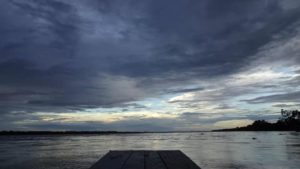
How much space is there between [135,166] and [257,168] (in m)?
14.4

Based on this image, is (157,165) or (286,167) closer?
(157,165)

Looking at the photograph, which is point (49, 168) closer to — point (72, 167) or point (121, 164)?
point (72, 167)

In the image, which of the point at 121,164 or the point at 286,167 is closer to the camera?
the point at 121,164

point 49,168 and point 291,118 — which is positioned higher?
point 291,118

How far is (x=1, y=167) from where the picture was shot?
24125 millimetres

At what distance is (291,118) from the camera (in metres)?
167

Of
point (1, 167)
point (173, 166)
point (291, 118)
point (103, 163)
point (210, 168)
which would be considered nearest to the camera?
point (173, 166)

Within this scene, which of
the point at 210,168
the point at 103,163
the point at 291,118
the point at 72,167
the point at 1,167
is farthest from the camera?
the point at 291,118

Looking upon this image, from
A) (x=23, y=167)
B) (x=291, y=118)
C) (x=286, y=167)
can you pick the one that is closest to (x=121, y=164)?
(x=286, y=167)

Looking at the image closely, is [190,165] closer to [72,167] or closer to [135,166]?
[135,166]

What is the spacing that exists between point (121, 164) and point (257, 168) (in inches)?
558

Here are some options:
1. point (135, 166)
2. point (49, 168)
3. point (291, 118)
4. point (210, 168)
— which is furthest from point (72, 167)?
point (291, 118)

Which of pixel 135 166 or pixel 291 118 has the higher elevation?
pixel 291 118

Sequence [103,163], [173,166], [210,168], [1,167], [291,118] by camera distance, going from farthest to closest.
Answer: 1. [291,118]
2. [1,167]
3. [210,168]
4. [103,163]
5. [173,166]
